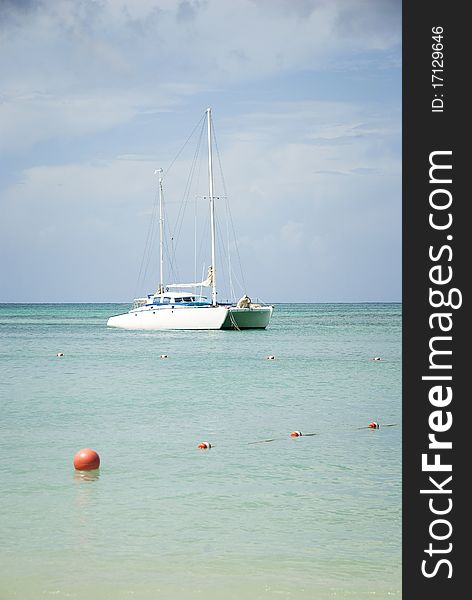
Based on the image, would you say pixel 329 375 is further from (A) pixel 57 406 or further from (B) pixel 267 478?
(B) pixel 267 478

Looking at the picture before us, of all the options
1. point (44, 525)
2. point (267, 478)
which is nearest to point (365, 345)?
point (267, 478)

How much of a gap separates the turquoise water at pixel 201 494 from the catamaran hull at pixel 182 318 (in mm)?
29660

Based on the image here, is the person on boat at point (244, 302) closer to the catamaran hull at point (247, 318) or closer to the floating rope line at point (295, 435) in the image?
the catamaran hull at point (247, 318)

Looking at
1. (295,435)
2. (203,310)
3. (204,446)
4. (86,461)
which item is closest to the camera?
(86,461)

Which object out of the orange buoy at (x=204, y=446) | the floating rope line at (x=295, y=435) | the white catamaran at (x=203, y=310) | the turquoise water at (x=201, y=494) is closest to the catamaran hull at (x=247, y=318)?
the white catamaran at (x=203, y=310)

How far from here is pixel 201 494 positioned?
13570 mm

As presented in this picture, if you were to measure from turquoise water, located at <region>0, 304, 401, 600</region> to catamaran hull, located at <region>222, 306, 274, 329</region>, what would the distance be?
3067cm

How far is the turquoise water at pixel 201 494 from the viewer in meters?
9.98

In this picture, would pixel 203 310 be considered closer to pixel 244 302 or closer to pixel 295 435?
pixel 244 302

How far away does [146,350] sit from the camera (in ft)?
157

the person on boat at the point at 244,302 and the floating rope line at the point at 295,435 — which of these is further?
the person on boat at the point at 244,302

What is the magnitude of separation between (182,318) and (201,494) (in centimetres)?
4773

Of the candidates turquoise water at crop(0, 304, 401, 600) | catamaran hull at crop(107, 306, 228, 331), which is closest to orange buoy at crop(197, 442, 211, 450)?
turquoise water at crop(0, 304, 401, 600)

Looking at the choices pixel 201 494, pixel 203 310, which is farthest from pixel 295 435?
pixel 203 310
